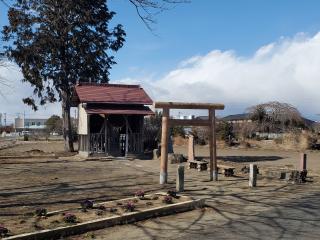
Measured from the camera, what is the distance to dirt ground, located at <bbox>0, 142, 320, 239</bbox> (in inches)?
333

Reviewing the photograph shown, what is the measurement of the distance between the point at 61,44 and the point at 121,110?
8294mm

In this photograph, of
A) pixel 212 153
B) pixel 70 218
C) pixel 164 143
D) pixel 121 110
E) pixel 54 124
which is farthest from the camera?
pixel 54 124

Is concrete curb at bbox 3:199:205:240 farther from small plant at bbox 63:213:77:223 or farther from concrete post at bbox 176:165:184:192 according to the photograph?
concrete post at bbox 176:165:184:192

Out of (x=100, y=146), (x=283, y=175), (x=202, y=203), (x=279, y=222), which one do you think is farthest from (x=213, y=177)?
(x=100, y=146)

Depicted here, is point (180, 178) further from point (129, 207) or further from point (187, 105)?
point (129, 207)

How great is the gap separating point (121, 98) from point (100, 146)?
9.47 feet

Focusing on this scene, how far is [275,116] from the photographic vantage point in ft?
129

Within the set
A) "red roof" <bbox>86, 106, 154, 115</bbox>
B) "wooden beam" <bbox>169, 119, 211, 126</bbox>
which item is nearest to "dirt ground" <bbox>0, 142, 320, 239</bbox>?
"wooden beam" <bbox>169, 119, 211, 126</bbox>

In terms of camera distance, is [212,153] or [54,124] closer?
[212,153]

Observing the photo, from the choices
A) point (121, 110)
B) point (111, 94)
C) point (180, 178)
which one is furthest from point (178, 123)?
point (111, 94)

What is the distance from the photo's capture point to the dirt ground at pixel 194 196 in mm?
8453

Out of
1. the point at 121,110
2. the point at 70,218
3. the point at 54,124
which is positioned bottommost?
the point at 70,218

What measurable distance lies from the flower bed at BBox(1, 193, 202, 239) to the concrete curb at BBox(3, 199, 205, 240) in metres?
0.06

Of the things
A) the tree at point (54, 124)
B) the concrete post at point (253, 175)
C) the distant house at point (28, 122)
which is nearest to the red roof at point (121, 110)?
the concrete post at point (253, 175)
